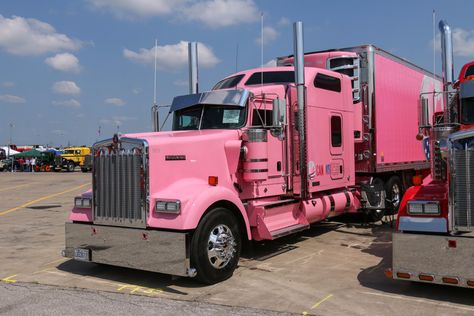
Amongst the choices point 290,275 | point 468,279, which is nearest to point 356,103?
point 290,275

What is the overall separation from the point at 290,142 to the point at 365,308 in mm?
3463

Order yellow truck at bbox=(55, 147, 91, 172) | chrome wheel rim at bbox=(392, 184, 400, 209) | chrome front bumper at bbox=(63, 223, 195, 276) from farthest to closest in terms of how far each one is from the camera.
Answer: yellow truck at bbox=(55, 147, 91, 172) < chrome wheel rim at bbox=(392, 184, 400, 209) < chrome front bumper at bbox=(63, 223, 195, 276)

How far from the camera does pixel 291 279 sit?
20.5 feet

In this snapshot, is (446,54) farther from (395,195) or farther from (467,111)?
(395,195)

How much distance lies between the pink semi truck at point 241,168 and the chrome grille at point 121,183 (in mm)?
14

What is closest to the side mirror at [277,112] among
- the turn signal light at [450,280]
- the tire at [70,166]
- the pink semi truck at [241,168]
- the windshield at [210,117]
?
the pink semi truck at [241,168]

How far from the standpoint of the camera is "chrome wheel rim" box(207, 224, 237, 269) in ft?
19.8

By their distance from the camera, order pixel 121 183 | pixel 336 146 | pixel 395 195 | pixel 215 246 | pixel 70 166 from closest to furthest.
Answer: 1. pixel 215 246
2. pixel 121 183
3. pixel 336 146
4. pixel 395 195
5. pixel 70 166

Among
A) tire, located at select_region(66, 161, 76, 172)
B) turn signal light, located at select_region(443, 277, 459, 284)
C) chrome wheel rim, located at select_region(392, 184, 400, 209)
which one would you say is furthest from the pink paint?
tire, located at select_region(66, 161, 76, 172)

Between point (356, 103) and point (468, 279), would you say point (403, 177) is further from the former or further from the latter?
point (468, 279)

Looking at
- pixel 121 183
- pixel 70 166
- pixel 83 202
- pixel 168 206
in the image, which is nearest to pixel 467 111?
pixel 168 206

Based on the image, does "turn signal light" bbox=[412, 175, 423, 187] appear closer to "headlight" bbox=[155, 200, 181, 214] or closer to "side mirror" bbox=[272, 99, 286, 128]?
"side mirror" bbox=[272, 99, 286, 128]

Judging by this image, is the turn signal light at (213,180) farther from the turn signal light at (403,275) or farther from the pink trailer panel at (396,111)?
the pink trailer panel at (396,111)

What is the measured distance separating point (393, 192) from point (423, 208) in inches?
255
